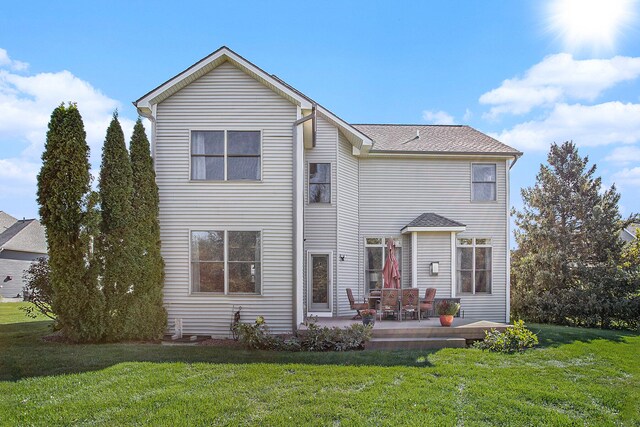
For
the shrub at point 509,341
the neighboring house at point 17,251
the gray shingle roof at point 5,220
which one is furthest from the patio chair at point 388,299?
the gray shingle roof at point 5,220

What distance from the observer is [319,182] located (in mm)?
14188

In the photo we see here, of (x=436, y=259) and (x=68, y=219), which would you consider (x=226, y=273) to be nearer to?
(x=68, y=219)

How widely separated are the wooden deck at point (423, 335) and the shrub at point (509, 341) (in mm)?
495

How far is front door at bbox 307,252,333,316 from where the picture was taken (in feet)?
45.5

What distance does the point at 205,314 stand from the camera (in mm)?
11367

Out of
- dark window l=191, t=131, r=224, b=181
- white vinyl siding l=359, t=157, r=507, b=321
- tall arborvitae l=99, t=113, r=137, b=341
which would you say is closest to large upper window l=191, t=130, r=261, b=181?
dark window l=191, t=131, r=224, b=181

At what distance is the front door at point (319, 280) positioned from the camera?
13.9 meters

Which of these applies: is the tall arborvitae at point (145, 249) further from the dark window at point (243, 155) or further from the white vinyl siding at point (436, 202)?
the white vinyl siding at point (436, 202)

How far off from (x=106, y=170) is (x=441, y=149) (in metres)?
10.4

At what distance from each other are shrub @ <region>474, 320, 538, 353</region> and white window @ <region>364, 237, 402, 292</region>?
525cm

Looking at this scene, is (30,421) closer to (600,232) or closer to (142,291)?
(142,291)

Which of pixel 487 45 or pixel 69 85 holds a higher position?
pixel 487 45

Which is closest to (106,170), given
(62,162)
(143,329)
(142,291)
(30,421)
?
(62,162)

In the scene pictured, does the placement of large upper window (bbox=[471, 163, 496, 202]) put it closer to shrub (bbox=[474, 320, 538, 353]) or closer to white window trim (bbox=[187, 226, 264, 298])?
shrub (bbox=[474, 320, 538, 353])
